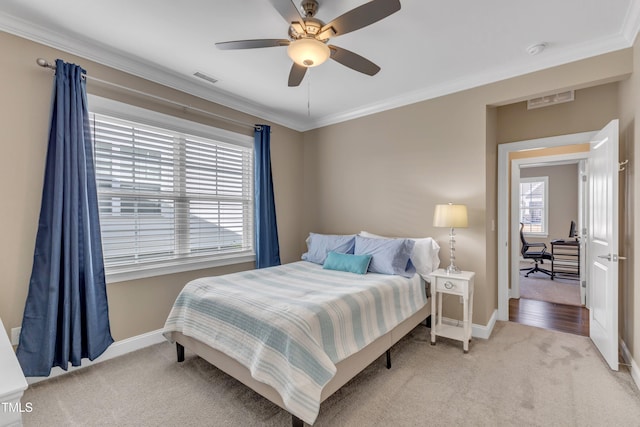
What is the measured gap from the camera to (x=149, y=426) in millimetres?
1823

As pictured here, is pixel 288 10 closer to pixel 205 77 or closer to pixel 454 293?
pixel 205 77

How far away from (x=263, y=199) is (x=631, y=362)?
384 cm

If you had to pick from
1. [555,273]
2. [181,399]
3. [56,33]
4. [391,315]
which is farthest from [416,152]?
[555,273]

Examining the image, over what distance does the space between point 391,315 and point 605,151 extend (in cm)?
231

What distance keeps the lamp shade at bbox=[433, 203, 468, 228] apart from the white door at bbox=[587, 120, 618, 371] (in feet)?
3.52

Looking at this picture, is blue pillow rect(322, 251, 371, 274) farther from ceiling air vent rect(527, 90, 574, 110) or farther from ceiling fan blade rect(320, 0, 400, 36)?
ceiling air vent rect(527, 90, 574, 110)

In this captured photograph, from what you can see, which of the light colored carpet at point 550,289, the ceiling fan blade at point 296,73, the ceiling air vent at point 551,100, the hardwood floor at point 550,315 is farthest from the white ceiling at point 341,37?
the light colored carpet at point 550,289

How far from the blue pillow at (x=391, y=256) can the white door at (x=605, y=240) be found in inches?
61.5

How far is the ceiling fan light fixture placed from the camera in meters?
1.87

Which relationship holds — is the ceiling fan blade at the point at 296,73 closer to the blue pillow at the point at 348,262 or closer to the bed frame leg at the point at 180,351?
the blue pillow at the point at 348,262

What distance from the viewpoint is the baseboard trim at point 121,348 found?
2365 millimetres

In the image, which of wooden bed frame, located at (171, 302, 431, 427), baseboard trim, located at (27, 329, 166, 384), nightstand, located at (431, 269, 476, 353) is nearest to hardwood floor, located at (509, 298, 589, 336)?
nightstand, located at (431, 269, 476, 353)

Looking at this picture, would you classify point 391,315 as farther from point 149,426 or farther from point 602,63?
point 602,63

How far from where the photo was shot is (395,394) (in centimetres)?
213
